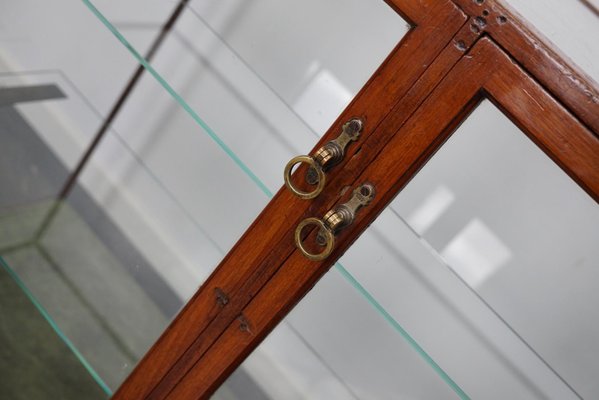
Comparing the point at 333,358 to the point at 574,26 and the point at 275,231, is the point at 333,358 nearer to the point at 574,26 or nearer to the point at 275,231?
the point at 275,231

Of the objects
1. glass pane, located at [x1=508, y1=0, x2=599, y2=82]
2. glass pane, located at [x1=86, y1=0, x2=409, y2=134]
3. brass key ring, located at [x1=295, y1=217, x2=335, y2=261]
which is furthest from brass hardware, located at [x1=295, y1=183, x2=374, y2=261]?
glass pane, located at [x1=508, y1=0, x2=599, y2=82]

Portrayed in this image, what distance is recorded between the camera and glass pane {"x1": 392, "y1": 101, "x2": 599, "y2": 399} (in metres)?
0.76

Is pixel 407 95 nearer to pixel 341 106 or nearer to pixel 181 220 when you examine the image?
pixel 341 106

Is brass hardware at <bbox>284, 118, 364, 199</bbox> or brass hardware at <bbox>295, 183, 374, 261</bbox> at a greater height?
brass hardware at <bbox>284, 118, 364, 199</bbox>

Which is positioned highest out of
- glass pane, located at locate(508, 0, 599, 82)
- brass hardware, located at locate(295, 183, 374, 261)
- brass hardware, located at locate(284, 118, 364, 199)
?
glass pane, located at locate(508, 0, 599, 82)

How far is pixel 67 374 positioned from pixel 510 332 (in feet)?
2.06

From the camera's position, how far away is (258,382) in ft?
2.71

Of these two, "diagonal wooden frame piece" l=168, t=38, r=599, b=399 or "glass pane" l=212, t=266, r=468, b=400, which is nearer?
"diagonal wooden frame piece" l=168, t=38, r=599, b=399

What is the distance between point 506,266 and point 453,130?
Result: 20cm

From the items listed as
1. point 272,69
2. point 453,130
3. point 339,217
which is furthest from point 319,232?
point 272,69

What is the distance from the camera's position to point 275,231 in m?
0.75

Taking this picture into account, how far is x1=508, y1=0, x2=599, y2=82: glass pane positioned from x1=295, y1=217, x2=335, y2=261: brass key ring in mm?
311

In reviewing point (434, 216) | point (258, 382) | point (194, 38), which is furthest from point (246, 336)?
point (194, 38)

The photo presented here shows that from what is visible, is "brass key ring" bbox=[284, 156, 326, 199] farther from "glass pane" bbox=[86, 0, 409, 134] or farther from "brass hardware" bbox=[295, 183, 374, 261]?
"glass pane" bbox=[86, 0, 409, 134]
